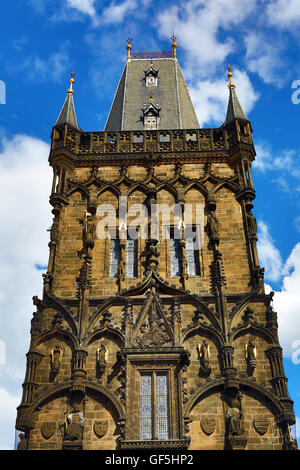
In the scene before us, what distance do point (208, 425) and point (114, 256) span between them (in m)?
6.70

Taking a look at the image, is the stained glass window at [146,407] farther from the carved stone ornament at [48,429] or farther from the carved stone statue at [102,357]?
the carved stone ornament at [48,429]

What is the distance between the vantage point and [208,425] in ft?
52.7

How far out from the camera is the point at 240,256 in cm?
1948

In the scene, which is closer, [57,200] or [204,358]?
[204,358]

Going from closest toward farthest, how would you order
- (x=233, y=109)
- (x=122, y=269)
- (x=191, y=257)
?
1. (x=122, y=269)
2. (x=191, y=257)
3. (x=233, y=109)

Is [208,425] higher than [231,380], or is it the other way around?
[231,380]

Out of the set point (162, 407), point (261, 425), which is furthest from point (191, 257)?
point (261, 425)

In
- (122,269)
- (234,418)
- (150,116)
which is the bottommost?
(234,418)

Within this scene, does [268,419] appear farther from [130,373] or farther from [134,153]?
[134,153]

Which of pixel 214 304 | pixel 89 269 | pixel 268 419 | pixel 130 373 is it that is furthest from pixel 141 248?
pixel 268 419

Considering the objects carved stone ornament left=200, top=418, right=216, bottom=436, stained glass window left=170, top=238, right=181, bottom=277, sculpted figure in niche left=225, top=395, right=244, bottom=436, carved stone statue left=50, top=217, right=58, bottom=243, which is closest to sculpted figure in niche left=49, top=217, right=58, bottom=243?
carved stone statue left=50, top=217, right=58, bottom=243

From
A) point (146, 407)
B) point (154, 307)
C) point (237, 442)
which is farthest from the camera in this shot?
point (154, 307)

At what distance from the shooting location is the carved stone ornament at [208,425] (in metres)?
15.9

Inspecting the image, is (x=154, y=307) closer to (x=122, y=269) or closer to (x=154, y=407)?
(x=122, y=269)
